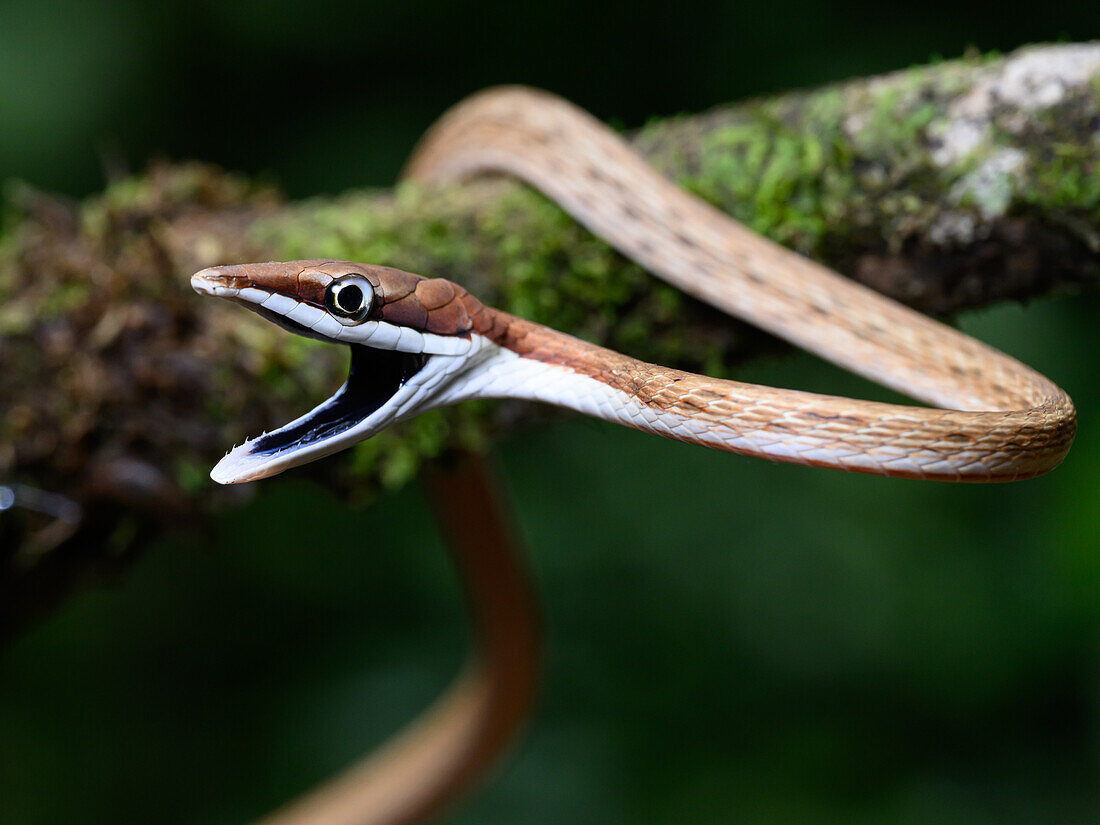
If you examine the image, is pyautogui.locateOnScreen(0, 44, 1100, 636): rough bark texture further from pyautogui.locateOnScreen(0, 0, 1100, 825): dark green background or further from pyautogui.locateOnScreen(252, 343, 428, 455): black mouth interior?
pyautogui.locateOnScreen(0, 0, 1100, 825): dark green background

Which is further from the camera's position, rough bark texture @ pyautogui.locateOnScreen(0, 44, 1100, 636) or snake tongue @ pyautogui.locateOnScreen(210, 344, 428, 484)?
rough bark texture @ pyautogui.locateOnScreen(0, 44, 1100, 636)

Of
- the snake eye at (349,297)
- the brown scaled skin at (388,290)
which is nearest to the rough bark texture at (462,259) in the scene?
the brown scaled skin at (388,290)

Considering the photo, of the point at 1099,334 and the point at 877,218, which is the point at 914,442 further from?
the point at 1099,334

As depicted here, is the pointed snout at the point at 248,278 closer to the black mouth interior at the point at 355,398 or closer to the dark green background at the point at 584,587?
the black mouth interior at the point at 355,398

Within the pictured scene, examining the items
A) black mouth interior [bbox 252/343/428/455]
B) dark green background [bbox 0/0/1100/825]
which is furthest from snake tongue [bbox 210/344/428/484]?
dark green background [bbox 0/0/1100/825]

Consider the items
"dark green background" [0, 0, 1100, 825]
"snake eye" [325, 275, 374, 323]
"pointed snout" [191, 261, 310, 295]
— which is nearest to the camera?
"pointed snout" [191, 261, 310, 295]

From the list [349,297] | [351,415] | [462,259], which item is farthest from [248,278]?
[462,259]

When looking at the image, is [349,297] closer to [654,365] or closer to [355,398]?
[355,398]

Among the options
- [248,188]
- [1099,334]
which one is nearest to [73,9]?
[248,188]
